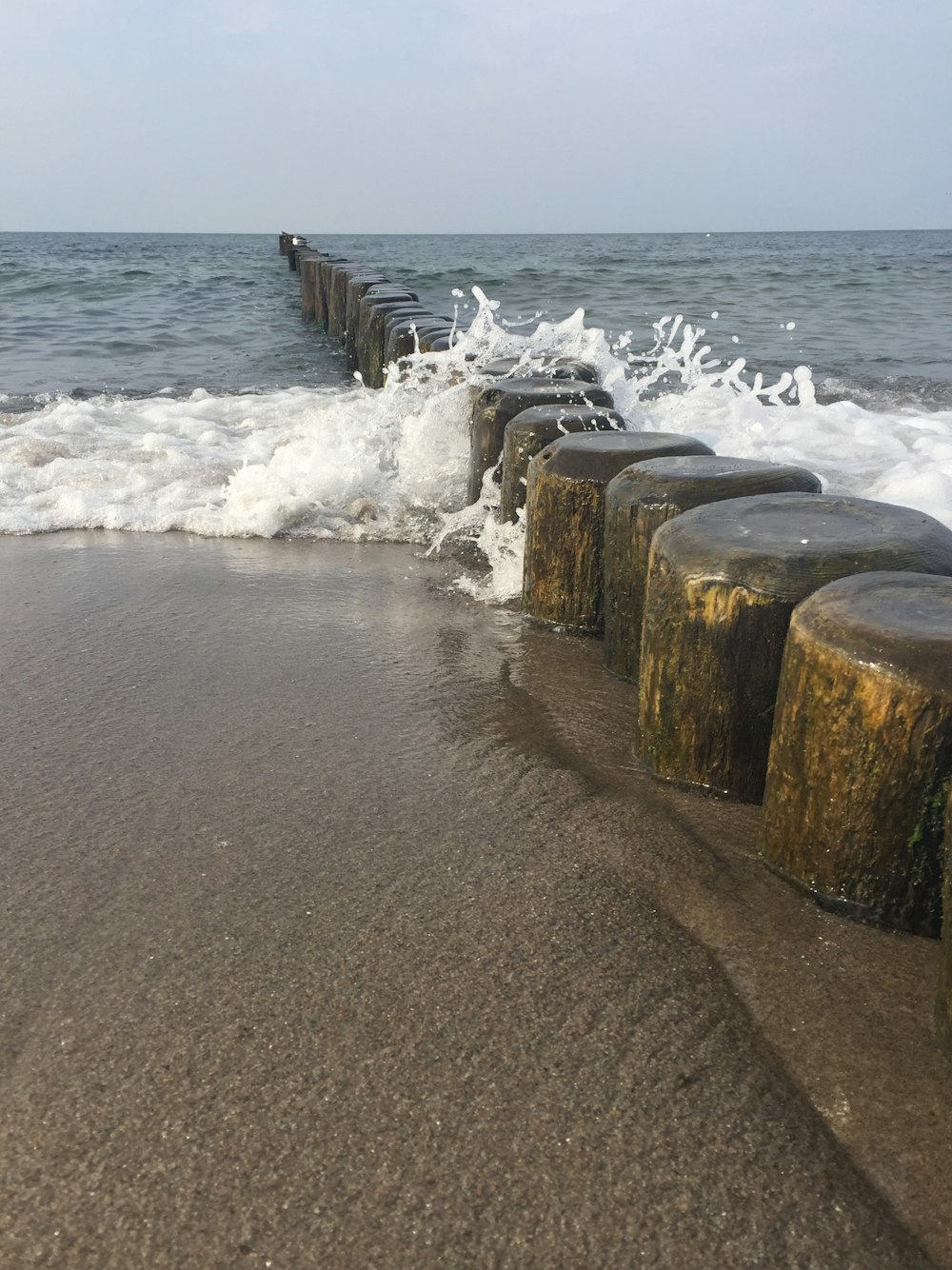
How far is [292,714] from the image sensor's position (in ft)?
9.59

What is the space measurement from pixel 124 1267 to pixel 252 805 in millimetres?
1175

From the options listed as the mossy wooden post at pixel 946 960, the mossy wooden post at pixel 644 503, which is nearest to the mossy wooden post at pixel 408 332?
the mossy wooden post at pixel 644 503

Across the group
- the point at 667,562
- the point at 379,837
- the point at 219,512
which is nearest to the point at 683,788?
the point at 667,562

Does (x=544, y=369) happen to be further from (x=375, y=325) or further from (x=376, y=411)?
(x=375, y=325)

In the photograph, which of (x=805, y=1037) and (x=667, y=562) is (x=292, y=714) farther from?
(x=805, y=1037)

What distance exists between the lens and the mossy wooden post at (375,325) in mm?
9180

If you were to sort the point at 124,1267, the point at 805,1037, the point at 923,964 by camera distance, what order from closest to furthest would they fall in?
the point at 124,1267 → the point at 805,1037 → the point at 923,964

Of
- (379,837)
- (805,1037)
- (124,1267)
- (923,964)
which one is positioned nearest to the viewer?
(124,1267)

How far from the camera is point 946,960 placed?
1.64 m

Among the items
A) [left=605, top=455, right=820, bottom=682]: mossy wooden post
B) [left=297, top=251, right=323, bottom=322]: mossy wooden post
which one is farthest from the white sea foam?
[left=297, top=251, right=323, bottom=322]: mossy wooden post

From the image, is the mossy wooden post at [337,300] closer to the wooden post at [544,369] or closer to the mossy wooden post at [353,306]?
the mossy wooden post at [353,306]

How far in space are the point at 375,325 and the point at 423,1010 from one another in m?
8.17

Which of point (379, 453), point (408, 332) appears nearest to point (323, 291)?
point (408, 332)

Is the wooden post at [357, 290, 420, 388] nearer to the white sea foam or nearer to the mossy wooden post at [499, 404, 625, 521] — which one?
the white sea foam
